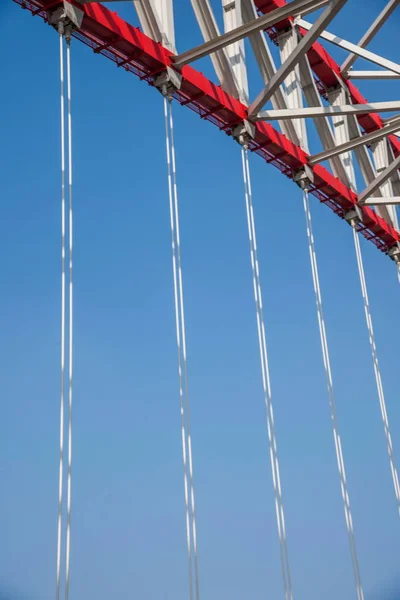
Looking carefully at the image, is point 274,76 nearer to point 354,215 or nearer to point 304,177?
point 304,177

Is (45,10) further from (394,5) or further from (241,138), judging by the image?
(394,5)

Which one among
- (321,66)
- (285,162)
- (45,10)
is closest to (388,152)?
(321,66)

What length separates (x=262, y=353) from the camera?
15617 mm

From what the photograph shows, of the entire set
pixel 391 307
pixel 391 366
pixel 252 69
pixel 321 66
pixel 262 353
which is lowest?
pixel 262 353

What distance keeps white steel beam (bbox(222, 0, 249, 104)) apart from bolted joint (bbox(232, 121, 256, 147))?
1.60 feet

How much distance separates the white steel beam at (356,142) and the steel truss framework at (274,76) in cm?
2

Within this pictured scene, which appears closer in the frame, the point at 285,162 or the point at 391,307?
the point at 285,162

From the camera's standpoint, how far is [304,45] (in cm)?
1502

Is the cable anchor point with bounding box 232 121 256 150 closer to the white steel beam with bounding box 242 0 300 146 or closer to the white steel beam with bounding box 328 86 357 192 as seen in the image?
the white steel beam with bounding box 242 0 300 146

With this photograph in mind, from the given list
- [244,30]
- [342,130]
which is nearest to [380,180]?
[342,130]

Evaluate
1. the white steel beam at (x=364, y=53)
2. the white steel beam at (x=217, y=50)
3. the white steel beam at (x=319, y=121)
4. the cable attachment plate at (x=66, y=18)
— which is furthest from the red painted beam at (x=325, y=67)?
the cable attachment plate at (x=66, y=18)

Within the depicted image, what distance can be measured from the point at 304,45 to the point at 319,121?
572 centimetres

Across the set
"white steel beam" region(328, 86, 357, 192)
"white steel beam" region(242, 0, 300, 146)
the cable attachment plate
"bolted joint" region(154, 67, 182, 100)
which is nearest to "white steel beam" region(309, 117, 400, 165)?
"white steel beam" region(242, 0, 300, 146)

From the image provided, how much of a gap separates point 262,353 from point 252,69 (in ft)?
131
